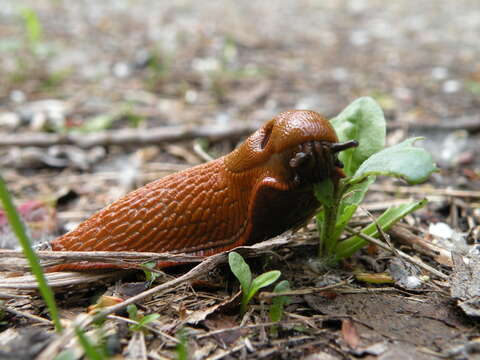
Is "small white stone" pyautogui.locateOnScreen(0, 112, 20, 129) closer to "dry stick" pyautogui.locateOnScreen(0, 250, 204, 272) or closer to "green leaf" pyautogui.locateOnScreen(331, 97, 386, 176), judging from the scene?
"dry stick" pyautogui.locateOnScreen(0, 250, 204, 272)

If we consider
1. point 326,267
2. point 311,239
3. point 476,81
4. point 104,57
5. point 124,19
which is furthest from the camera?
point 124,19

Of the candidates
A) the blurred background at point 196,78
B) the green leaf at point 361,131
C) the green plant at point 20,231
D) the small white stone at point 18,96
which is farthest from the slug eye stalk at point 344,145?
the small white stone at point 18,96

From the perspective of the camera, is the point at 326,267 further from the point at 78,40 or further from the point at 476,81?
the point at 78,40

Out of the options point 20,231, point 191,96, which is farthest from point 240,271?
point 191,96

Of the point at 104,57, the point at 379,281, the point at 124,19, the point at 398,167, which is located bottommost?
the point at 379,281

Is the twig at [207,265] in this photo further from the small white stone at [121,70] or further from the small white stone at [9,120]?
the small white stone at [121,70]

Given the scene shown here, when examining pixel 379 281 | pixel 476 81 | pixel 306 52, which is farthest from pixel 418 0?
pixel 379 281

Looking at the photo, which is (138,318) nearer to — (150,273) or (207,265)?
(150,273)
